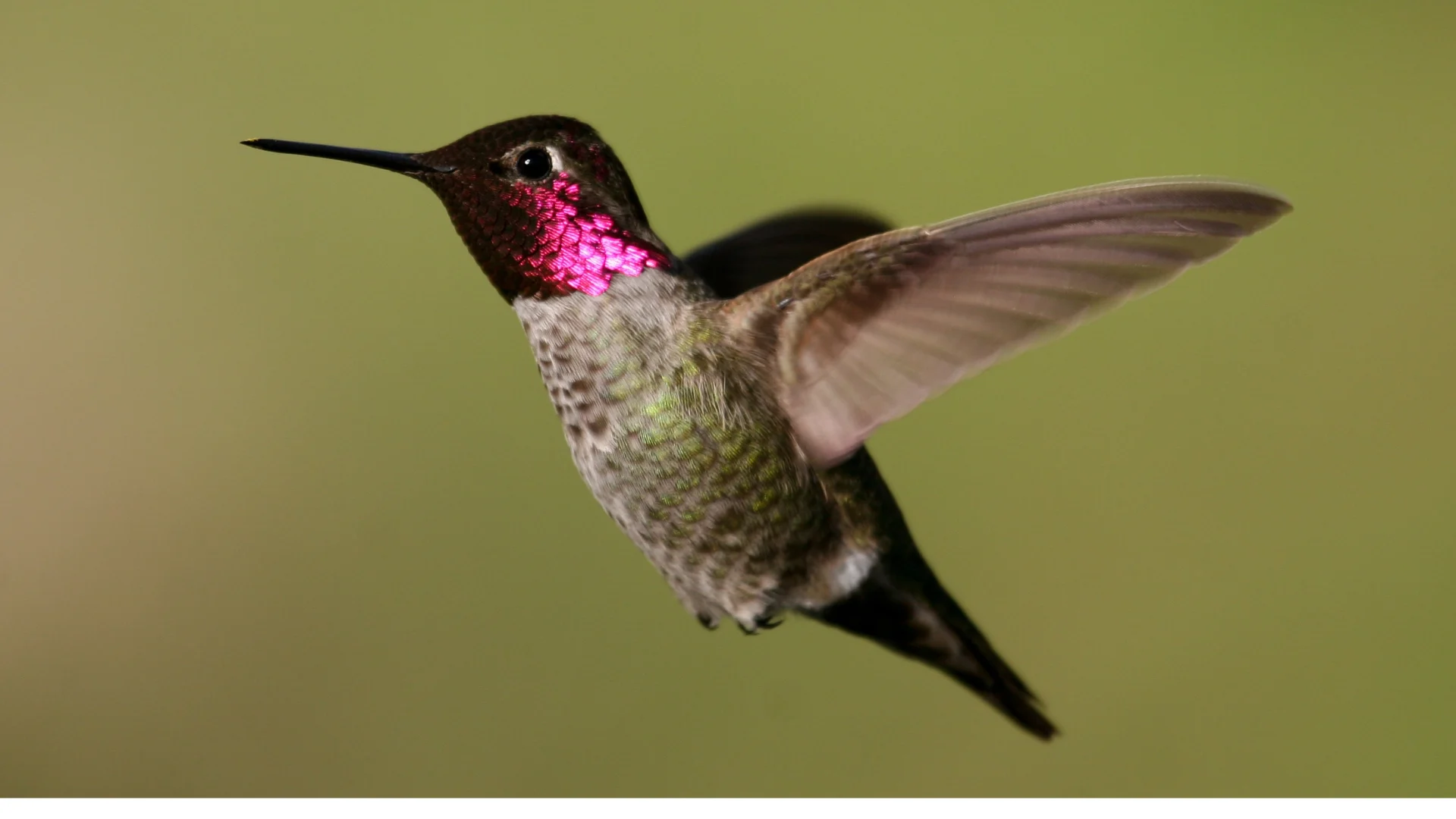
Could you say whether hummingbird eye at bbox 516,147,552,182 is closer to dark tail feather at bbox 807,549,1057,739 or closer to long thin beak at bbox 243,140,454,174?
long thin beak at bbox 243,140,454,174

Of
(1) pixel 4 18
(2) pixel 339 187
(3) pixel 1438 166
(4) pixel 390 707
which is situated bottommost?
(4) pixel 390 707

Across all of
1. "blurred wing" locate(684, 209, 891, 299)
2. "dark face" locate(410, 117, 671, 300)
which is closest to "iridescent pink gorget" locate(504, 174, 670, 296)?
"dark face" locate(410, 117, 671, 300)

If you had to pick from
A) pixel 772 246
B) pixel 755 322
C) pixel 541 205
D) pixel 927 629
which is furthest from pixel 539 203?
pixel 927 629

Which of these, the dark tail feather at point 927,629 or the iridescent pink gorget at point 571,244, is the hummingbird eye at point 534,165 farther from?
the dark tail feather at point 927,629

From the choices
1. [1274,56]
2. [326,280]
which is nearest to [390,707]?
[326,280]
